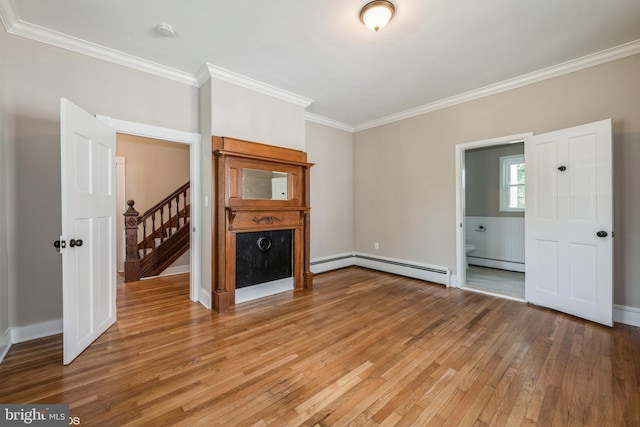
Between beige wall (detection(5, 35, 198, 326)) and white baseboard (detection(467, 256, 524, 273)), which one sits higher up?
beige wall (detection(5, 35, 198, 326))

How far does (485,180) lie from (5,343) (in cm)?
705

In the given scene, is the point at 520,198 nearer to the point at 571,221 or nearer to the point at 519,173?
the point at 519,173

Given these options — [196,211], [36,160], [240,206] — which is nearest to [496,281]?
[240,206]

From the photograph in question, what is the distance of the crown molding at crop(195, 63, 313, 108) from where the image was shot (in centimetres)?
309

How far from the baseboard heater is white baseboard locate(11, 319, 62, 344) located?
3.20 m

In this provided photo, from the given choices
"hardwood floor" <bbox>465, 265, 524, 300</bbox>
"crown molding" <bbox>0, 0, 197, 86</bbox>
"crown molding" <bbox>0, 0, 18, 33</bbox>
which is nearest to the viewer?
"crown molding" <bbox>0, 0, 18, 33</bbox>

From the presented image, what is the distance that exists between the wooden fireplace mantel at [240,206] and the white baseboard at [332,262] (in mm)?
906

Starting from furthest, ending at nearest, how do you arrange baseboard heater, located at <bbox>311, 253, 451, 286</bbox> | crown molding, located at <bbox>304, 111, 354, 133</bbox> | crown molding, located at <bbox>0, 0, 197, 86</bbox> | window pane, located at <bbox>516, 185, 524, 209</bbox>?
window pane, located at <bbox>516, 185, 524, 209</bbox>, crown molding, located at <bbox>304, 111, 354, 133</bbox>, baseboard heater, located at <bbox>311, 253, 451, 286</bbox>, crown molding, located at <bbox>0, 0, 197, 86</bbox>

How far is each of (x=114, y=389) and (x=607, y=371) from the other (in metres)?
3.41

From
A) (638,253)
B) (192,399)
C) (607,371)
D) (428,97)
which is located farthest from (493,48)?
(192,399)

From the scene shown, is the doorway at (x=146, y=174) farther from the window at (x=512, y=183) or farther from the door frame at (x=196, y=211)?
the window at (x=512, y=183)

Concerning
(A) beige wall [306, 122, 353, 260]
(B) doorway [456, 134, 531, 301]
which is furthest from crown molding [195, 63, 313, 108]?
(B) doorway [456, 134, 531, 301]

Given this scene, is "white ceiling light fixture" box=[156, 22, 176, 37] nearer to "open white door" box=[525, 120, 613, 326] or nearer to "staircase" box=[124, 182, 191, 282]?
"staircase" box=[124, 182, 191, 282]

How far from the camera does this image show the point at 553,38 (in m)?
2.54
